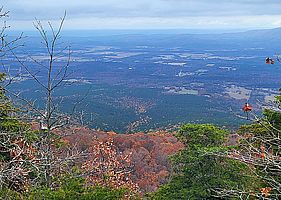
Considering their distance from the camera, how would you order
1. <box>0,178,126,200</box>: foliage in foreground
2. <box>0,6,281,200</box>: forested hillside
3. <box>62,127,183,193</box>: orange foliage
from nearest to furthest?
1. <box>0,6,281,200</box>: forested hillside
2. <box>0,178,126,200</box>: foliage in foreground
3. <box>62,127,183,193</box>: orange foliage

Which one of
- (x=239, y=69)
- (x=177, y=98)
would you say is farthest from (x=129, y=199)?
(x=239, y=69)

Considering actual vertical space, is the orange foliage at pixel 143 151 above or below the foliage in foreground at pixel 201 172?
below

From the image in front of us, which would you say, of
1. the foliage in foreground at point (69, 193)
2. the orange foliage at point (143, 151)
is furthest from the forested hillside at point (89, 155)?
the orange foliage at point (143, 151)

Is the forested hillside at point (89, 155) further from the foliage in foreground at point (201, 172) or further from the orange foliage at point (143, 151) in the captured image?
the orange foliage at point (143, 151)

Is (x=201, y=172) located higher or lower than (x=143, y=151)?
higher

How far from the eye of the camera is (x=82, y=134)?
2670 cm

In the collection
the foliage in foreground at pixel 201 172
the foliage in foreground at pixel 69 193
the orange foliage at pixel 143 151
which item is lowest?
the orange foliage at pixel 143 151

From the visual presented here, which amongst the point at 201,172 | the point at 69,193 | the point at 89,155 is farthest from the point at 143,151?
the point at 69,193

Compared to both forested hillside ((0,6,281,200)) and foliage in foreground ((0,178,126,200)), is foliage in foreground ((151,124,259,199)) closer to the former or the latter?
forested hillside ((0,6,281,200))

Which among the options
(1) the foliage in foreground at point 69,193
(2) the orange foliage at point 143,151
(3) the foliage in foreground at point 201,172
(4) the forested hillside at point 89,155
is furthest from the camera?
(2) the orange foliage at point 143,151

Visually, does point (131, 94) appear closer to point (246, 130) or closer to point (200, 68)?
point (200, 68)

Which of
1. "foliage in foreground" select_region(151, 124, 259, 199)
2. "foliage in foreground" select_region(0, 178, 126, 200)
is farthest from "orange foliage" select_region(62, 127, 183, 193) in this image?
"foliage in foreground" select_region(0, 178, 126, 200)

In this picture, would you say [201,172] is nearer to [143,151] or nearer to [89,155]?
[89,155]

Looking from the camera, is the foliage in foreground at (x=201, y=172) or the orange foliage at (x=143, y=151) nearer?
the foliage in foreground at (x=201, y=172)
